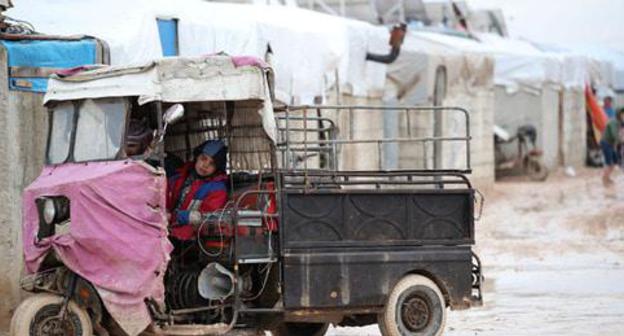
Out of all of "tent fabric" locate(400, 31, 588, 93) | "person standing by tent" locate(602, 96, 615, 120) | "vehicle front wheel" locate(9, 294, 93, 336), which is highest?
"tent fabric" locate(400, 31, 588, 93)

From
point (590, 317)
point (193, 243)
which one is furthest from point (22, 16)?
point (590, 317)

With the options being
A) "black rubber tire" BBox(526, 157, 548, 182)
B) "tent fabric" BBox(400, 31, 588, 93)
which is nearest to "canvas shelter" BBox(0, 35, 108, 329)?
"tent fabric" BBox(400, 31, 588, 93)

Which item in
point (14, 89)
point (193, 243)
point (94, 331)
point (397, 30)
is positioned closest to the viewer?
point (94, 331)

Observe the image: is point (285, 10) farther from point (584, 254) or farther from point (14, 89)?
point (14, 89)

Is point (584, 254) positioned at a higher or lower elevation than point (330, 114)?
lower

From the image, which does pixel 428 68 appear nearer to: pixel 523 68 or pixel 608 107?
pixel 523 68

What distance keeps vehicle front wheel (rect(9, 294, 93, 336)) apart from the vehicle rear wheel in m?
2.29

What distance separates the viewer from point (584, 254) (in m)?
18.3

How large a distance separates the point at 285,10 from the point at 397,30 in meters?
2.81

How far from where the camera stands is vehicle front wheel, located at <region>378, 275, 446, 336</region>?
33.6ft

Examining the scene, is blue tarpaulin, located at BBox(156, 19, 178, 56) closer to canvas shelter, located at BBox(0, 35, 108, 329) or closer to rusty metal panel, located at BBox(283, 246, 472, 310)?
canvas shelter, located at BBox(0, 35, 108, 329)

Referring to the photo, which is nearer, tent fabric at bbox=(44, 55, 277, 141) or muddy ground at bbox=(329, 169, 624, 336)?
tent fabric at bbox=(44, 55, 277, 141)

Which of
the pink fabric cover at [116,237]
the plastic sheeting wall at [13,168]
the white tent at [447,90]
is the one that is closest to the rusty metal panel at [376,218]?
the pink fabric cover at [116,237]

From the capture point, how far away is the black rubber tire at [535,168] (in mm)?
33688
